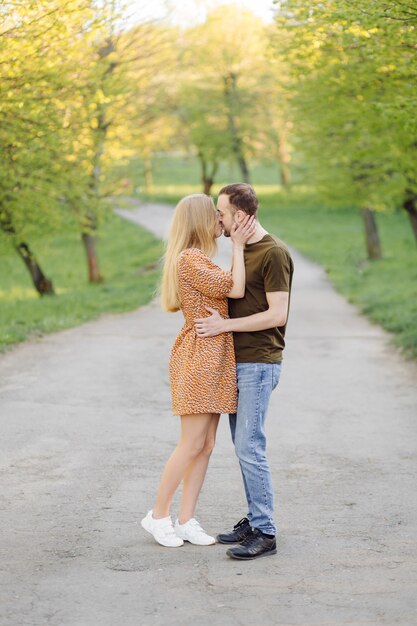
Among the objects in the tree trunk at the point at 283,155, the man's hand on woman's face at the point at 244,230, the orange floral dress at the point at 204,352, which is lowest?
the tree trunk at the point at 283,155

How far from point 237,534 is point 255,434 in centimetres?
63

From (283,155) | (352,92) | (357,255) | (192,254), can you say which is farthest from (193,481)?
(283,155)

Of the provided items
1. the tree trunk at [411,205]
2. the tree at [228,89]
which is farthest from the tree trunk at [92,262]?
the tree at [228,89]

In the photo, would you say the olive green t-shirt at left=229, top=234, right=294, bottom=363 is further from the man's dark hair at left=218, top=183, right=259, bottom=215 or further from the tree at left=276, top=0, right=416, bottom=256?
the tree at left=276, top=0, right=416, bottom=256

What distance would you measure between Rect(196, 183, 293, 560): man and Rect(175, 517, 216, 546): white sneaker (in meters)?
0.21

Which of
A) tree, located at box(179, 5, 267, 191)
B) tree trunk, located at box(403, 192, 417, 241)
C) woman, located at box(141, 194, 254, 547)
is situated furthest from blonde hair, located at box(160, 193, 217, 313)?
tree, located at box(179, 5, 267, 191)

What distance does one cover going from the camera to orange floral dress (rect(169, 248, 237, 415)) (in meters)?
A: 5.41

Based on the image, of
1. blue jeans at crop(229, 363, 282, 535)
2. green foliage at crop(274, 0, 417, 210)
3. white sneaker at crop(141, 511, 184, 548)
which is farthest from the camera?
green foliage at crop(274, 0, 417, 210)

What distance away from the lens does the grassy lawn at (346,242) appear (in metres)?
18.6

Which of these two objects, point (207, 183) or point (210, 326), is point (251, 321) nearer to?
point (210, 326)

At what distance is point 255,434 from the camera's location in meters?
5.51

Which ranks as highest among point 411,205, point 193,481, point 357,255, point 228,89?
point 193,481

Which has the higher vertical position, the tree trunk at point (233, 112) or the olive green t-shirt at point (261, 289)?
→ the olive green t-shirt at point (261, 289)

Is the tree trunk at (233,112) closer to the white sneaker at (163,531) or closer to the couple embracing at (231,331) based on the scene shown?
the couple embracing at (231,331)
